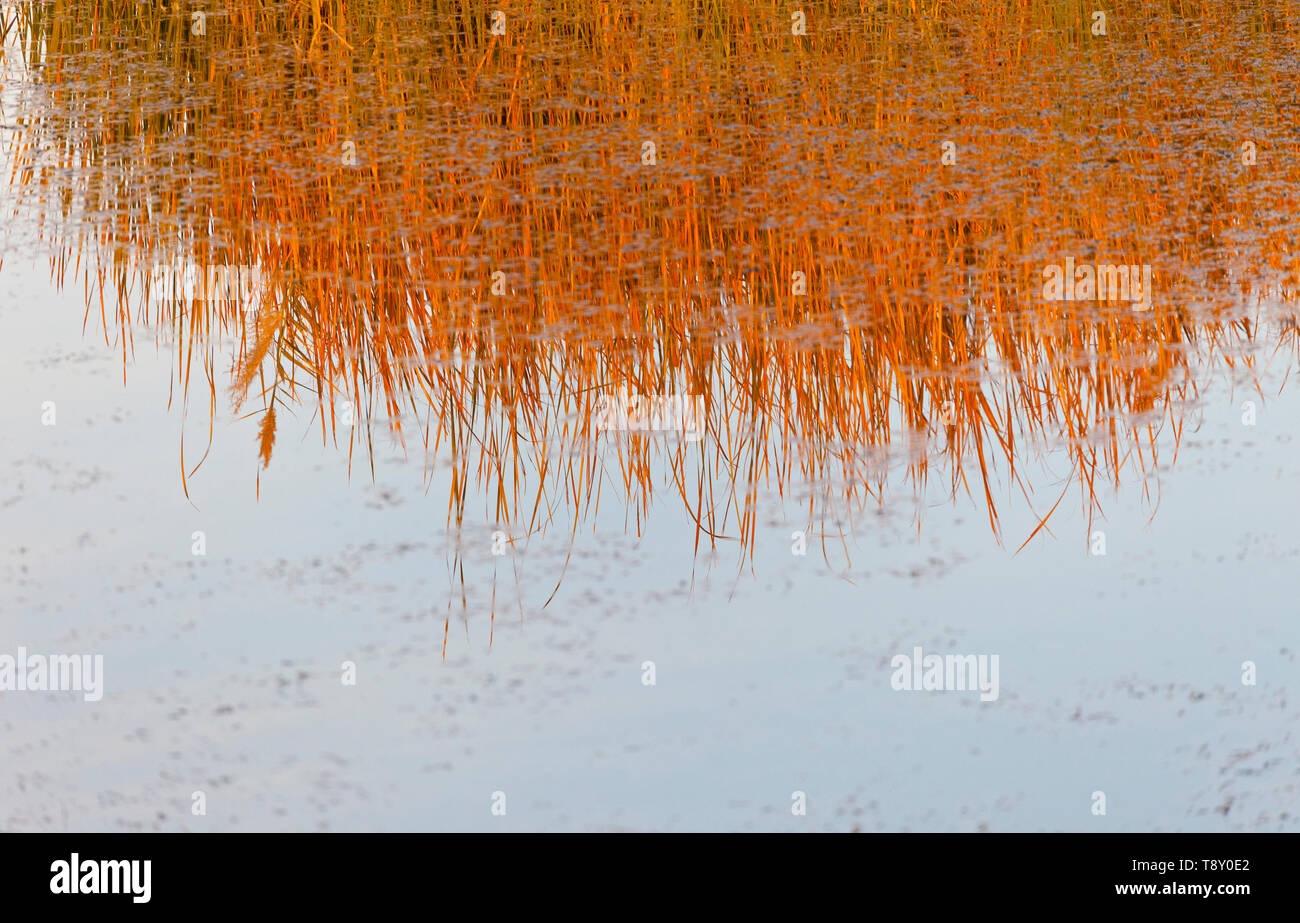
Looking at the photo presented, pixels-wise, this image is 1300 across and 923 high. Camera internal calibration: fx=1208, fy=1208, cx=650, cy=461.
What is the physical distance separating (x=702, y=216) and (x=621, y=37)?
4.82 ft

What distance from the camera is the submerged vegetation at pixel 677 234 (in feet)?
7.88

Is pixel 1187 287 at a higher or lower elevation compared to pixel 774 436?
higher

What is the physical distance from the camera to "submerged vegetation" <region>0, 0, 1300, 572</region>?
2.40 metres

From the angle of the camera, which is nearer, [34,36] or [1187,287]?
[1187,287]

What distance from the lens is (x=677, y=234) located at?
9.18 feet

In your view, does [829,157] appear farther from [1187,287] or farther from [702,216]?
[1187,287]

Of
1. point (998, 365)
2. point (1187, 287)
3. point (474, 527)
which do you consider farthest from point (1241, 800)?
point (474, 527)

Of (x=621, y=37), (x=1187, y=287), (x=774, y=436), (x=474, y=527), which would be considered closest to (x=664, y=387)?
(x=774, y=436)

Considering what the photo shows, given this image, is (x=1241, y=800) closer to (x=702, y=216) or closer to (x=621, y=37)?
(x=702, y=216)

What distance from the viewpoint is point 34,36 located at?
161 inches

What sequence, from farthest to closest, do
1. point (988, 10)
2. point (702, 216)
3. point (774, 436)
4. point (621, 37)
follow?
1. point (988, 10)
2. point (621, 37)
3. point (702, 216)
4. point (774, 436)
